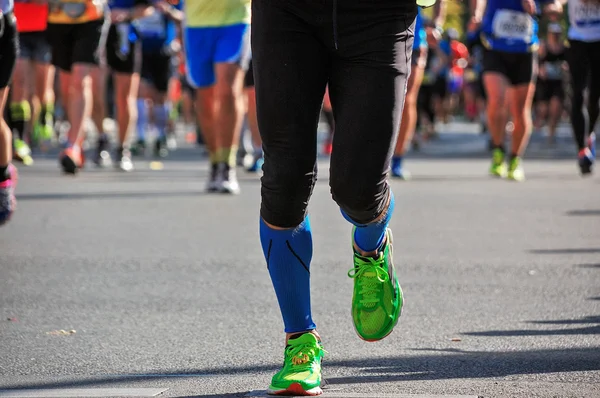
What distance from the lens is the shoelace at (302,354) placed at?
395 cm

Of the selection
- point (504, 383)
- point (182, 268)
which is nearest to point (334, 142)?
point (504, 383)

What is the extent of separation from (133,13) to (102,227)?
554cm

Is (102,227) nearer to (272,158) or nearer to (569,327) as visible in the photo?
(569,327)

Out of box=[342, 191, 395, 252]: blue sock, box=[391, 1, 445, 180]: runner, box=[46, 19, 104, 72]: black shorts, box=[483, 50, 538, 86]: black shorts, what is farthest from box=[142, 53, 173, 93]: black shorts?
box=[342, 191, 395, 252]: blue sock

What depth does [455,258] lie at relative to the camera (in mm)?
7195

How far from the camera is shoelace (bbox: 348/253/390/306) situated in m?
4.10

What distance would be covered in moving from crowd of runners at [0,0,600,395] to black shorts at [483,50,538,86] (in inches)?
0.6

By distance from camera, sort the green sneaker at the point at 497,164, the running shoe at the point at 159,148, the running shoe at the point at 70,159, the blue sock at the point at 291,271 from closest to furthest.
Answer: the blue sock at the point at 291,271
the running shoe at the point at 70,159
the green sneaker at the point at 497,164
the running shoe at the point at 159,148

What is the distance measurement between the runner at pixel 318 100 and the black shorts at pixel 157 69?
12.7 meters

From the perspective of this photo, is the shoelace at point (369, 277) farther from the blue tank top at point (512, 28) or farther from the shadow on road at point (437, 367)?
the blue tank top at point (512, 28)

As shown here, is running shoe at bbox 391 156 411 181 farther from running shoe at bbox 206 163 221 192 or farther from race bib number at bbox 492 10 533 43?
running shoe at bbox 206 163 221 192

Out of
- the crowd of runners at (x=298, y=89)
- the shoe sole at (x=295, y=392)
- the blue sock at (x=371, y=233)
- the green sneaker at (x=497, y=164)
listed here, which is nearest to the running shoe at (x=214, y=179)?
the crowd of runners at (x=298, y=89)

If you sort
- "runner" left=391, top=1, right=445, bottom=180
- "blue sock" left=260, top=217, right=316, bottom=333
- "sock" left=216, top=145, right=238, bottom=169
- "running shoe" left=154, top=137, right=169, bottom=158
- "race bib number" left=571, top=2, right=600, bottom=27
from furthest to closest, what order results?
"running shoe" left=154, top=137, right=169, bottom=158
"runner" left=391, top=1, right=445, bottom=180
"race bib number" left=571, top=2, right=600, bottom=27
"sock" left=216, top=145, right=238, bottom=169
"blue sock" left=260, top=217, right=316, bottom=333

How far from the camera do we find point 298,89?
390 cm
